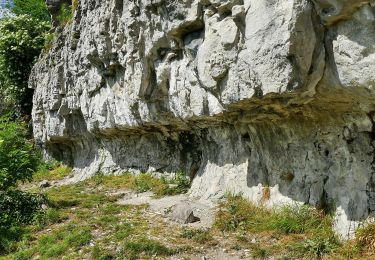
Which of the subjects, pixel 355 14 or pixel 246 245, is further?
pixel 246 245

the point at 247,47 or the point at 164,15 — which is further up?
the point at 164,15

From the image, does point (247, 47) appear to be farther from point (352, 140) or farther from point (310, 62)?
point (352, 140)

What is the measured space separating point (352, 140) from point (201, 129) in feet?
21.6

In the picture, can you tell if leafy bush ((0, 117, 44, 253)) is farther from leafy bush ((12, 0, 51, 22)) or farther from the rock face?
→ leafy bush ((12, 0, 51, 22))

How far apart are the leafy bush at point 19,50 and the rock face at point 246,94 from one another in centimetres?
1489

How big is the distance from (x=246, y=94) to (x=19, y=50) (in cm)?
2889

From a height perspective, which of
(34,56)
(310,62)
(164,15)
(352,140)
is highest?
(34,56)

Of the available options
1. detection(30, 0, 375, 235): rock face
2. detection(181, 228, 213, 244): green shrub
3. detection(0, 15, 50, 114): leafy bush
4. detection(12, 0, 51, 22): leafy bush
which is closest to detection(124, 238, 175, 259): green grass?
detection(181, 228, 213, 244): green shrub

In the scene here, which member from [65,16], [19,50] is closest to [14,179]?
[65,16]

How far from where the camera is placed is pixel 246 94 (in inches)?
392

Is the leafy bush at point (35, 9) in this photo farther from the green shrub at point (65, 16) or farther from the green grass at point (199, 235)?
the green grass at point (199, 235)

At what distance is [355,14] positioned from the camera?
7.74 m

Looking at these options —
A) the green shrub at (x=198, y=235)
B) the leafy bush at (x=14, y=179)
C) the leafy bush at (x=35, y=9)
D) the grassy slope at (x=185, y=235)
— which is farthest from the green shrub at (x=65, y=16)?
the green shrub at (x=198, y=235)

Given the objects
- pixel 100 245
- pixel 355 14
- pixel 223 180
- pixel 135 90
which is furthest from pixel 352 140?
pixel 135 90
